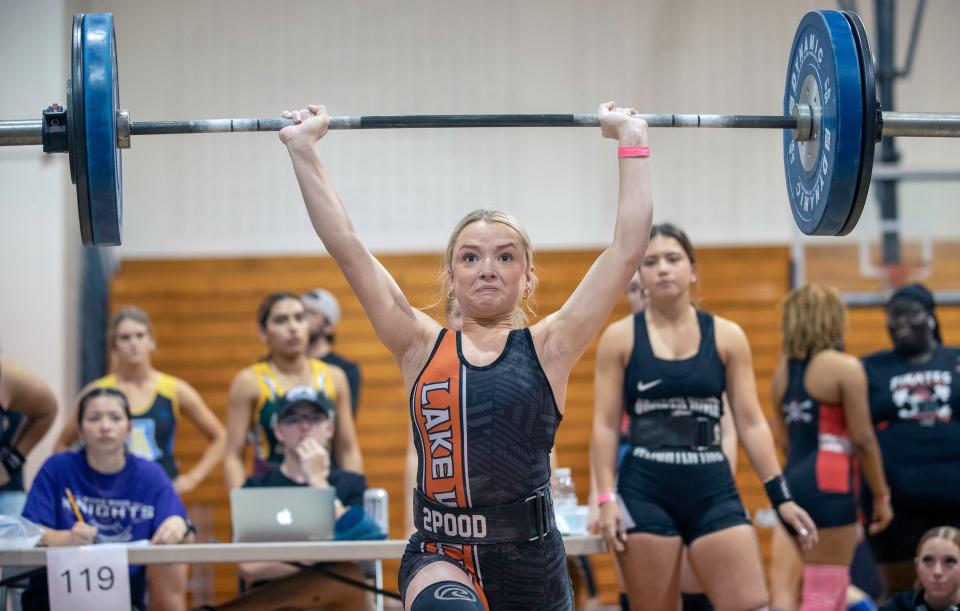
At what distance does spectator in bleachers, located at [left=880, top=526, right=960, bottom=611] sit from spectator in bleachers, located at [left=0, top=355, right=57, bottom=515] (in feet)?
12.7

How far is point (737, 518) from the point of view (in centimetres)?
394

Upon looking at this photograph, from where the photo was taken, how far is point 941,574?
14.5ft

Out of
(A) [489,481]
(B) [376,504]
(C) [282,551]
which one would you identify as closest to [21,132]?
(C) [282,551]

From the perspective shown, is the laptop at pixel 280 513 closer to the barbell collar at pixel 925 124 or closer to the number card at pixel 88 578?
the number card at pixel 88 578

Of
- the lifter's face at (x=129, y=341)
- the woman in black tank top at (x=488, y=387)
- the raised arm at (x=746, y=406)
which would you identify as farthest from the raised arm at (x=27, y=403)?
the raised arm at (x=746, y=406)

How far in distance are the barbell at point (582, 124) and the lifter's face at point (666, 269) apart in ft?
2.14

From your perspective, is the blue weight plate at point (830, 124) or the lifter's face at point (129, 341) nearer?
the blue weight plate at point (830, 124)

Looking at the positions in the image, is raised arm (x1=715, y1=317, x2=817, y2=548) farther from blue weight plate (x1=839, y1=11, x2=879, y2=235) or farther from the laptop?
the laptop

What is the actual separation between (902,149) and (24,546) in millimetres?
7129

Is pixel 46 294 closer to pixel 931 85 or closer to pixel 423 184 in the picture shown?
pixel 423 184

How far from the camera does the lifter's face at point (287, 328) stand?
219 inches

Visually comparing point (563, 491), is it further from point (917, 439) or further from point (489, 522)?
point (917, 439)

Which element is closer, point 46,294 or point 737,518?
point 737,518

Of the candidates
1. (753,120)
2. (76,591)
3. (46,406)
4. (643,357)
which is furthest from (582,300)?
(46,406)
